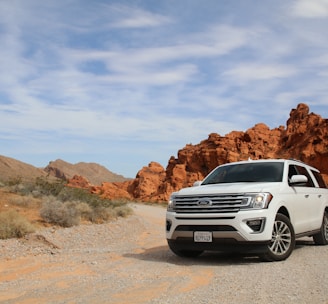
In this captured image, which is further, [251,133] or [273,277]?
[251,133]

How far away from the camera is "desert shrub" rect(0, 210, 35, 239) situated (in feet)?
35.3

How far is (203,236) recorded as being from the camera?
773 centimetres

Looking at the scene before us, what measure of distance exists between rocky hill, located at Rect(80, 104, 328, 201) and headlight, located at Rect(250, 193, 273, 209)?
157 feet

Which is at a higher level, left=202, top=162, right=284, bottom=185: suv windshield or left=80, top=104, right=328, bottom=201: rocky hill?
left=80, top=104, right=328, bottom=201: rocky hill

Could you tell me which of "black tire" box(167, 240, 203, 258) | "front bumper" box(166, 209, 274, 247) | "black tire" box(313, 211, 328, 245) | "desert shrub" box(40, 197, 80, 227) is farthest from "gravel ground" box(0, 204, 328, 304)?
"desert shrub" box(40, 197, 80, 227)

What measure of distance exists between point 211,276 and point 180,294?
4.09 feet

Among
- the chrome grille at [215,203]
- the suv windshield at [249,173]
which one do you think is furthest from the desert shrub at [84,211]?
the chrome grille at [215,203]

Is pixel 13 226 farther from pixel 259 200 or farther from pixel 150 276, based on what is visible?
pixel 259 200

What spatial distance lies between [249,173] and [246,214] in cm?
185

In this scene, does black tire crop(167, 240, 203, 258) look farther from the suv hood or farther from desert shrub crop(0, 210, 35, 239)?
desert shrub crop(0, 210, 35, 239)

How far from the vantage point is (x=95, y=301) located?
527 centimetres

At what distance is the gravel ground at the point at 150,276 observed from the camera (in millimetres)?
5410

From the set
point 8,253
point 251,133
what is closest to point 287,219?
point 8,253

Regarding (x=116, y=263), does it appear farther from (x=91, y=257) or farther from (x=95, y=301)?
(x=95, y=301)
